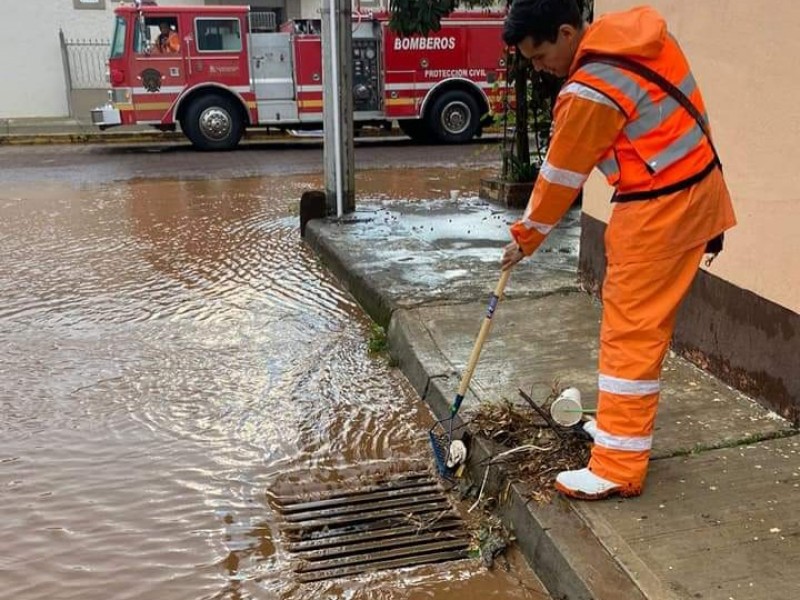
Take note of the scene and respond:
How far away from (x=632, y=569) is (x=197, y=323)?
133 inches

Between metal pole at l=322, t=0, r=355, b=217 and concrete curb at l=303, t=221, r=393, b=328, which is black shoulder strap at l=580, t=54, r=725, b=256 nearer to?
concrete curb at l=303, t=221, r=393, b=328

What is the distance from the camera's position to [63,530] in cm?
282

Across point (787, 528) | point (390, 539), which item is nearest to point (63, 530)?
point (390, 539)

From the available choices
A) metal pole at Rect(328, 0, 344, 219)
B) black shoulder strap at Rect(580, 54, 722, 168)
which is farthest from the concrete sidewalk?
metal pole at Rect(328, 0, 344, 219)

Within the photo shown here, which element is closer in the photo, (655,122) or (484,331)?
(655,122)

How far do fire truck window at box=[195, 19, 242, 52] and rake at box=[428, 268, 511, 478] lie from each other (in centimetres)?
1169

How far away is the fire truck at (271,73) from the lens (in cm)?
1327

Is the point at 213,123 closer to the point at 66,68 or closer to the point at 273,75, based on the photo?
the point at 273,75

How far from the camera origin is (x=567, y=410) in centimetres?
292

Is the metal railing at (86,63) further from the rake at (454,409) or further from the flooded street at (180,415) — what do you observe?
the rake at (454,409)

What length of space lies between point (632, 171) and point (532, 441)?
1118 mm

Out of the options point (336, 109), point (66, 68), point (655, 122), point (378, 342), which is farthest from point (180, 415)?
point (66, 68)

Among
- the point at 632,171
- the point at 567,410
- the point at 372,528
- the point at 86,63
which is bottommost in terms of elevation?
the point at 372,528

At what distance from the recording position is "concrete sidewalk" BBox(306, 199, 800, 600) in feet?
7.38
